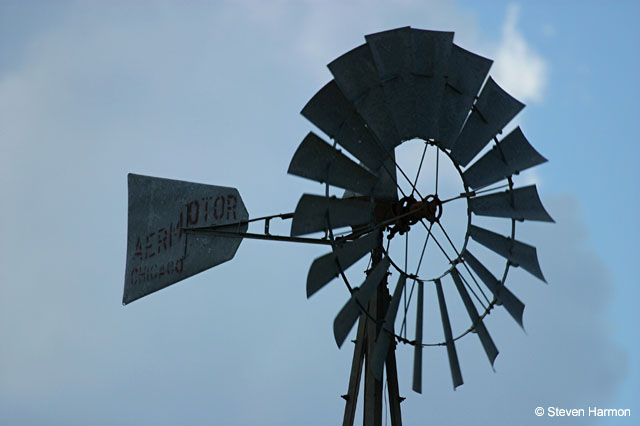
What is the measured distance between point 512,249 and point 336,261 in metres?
1.68

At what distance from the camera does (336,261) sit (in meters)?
8.04

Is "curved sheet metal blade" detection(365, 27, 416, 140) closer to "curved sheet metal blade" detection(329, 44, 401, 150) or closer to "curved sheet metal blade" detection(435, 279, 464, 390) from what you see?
"curved sheet metal blade" detection(329, 44, 401, 150)

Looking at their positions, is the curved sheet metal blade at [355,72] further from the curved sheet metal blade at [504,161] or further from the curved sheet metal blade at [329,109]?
the curved sheet metal blade at [504,161]

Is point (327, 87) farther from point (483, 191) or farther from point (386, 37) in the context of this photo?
point (483, 191)

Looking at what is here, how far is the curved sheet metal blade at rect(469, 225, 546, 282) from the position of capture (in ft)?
28.8

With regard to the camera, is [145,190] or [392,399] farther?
[145,190]

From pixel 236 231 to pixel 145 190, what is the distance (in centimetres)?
90

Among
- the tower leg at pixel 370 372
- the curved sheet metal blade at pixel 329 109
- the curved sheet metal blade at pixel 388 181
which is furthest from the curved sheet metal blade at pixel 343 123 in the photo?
the tower leg at pixel 370 372

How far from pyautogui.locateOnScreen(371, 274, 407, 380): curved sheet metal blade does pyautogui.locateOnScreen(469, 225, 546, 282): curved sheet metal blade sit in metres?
0.76

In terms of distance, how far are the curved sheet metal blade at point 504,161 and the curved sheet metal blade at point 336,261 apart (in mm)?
1075

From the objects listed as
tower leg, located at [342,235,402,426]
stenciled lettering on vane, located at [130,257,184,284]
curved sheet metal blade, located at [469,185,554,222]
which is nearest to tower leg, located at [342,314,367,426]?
tower leg, located at [342,235,402,426]

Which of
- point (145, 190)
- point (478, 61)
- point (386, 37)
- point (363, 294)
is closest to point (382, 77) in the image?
point (386, 37)

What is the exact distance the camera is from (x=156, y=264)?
364 inches

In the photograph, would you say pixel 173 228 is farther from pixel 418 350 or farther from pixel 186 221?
pixel 418 350
